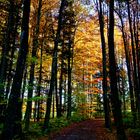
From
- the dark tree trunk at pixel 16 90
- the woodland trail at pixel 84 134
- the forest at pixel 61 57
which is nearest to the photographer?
the dark tree trunk at pixel 16 90

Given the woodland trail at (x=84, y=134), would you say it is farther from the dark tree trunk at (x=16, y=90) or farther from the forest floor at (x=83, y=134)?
the dark tree trunk at (x=16, y=90)

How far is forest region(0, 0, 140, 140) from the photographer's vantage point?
37.3ft

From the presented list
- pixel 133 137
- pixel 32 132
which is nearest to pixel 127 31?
pixel 133 137

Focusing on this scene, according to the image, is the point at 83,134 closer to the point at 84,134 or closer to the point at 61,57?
the point at 84,134

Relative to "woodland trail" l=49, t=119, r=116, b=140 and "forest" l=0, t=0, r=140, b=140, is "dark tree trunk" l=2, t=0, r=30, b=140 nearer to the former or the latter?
"forest" l=0, t=0, r=140, b=140

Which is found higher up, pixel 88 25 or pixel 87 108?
pixel 88 25

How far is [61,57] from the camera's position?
30.7 metres

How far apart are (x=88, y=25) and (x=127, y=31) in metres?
4.86

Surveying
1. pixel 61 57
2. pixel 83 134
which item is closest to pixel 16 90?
pixel 83 134

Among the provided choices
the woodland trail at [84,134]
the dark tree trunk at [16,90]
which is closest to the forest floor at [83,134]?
the woodland trail at [84,134]

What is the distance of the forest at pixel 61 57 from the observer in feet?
37.3

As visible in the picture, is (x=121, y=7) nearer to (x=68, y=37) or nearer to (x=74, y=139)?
(x=68, y=37)

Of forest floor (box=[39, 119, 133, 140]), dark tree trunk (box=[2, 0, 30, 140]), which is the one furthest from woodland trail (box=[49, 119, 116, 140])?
dark tree trunk (box=[2, 0, 30, 140])

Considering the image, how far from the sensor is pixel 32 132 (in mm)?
16297
